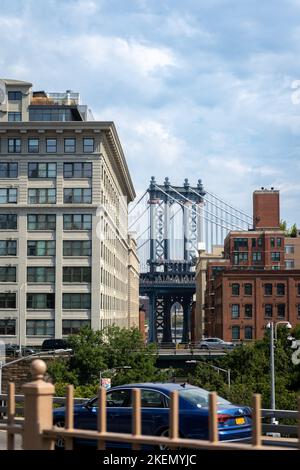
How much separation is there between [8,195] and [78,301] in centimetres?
1187

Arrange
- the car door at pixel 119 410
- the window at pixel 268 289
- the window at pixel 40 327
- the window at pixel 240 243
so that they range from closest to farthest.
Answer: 1. the car door at pixel 119 410
2. the window at pixel 40 327
3. the window at pixel 268 289
4. the window at pixel 240 243

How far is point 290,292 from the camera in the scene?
3984 inches

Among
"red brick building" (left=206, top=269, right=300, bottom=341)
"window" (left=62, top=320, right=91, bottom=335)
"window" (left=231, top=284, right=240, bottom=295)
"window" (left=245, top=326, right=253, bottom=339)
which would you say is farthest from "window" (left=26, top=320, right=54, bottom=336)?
"window" (left=245, top=326, right=253, bottom=339)

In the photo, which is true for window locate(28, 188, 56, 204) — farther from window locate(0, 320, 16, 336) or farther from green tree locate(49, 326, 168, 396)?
green tree locate(49, 326, 168, 396)

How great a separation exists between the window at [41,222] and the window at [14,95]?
12.0 m

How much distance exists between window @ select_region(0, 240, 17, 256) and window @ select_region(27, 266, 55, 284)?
7.33 feet

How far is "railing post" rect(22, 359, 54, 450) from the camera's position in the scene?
28.7ft

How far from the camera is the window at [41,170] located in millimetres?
72750

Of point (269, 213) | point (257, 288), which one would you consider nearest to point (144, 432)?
point (257, 288)

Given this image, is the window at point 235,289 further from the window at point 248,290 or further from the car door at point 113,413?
the car door at point 113,413

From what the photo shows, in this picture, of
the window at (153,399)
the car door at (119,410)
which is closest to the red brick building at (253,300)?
the car door at (119,410)

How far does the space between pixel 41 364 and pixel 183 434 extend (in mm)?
5672

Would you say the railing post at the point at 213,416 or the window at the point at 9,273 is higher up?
the window at the point at 9,273
